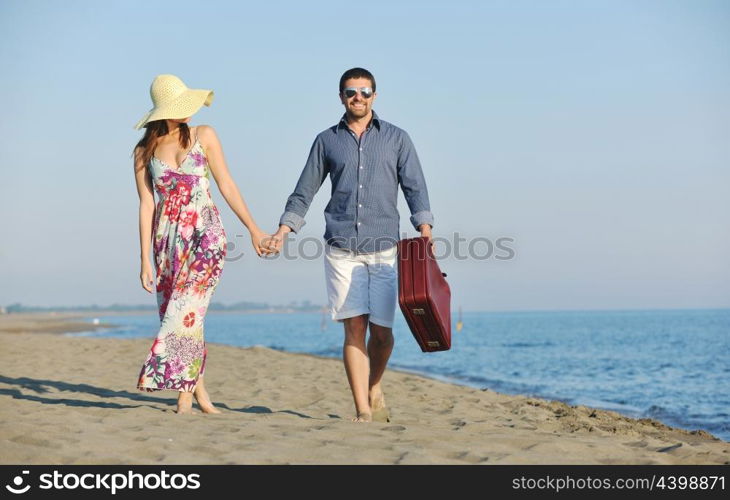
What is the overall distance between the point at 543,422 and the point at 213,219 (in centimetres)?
348

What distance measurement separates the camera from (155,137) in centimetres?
529

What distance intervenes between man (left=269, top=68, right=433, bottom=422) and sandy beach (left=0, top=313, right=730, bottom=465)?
0.48 metres

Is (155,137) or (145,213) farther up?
(155,137)

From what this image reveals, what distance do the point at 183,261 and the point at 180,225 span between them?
233 millimetres

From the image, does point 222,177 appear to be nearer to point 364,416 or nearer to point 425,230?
point 425,230

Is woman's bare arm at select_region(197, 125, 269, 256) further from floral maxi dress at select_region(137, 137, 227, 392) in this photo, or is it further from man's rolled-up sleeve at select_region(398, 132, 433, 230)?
man's rolled-up sleeve at select_region(398, 132, 433, 230)

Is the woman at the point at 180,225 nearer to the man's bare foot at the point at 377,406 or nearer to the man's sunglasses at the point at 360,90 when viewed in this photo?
the man's sunglasses at the point at 360,90

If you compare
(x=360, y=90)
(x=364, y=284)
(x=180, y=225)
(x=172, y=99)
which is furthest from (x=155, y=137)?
(x=364, y=284)

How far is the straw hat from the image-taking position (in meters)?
5.20

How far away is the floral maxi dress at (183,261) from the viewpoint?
5.18 metres

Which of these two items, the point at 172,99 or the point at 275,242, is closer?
the point at 275,242

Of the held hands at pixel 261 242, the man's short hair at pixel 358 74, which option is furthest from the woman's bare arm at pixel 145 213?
the man's short hair at pixel 358 74
